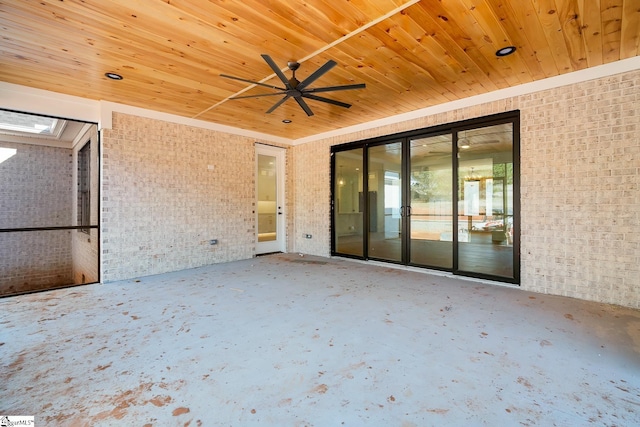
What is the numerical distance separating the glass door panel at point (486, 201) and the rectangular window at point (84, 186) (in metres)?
6.95

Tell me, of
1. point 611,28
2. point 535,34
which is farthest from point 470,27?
point 611,28

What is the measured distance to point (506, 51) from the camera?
126 inches

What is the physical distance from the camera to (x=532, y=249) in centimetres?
407

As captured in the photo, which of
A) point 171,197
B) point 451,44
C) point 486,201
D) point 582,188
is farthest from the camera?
point 171,197

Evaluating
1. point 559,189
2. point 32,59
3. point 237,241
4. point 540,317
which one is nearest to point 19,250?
point 237,241

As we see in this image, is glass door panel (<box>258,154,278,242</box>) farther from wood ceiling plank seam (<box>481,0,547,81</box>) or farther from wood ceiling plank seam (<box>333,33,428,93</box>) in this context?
wood ceiling plank seam (<box>481,0,547,81</box>)

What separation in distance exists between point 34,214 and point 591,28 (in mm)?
10281

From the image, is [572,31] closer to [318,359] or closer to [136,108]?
[318,359]

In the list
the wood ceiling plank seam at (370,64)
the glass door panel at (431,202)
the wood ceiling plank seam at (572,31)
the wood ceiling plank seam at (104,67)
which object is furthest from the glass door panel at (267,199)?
the wood ceiling plank seam at (572,31)

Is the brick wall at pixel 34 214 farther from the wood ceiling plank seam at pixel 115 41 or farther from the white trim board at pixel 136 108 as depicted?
the wood ceiling plank seam at pixel 115 41

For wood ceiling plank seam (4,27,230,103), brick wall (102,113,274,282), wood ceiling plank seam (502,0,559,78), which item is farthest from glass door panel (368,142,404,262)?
wood ceiling plank seam (4,27,230,103)

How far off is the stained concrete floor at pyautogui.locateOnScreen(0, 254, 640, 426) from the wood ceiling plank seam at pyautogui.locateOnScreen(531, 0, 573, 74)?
299cm

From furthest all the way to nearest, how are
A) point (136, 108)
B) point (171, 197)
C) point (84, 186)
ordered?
point (84, 186), point (171, 197), point (136, 108)

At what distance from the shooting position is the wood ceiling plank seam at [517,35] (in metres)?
2.50
